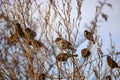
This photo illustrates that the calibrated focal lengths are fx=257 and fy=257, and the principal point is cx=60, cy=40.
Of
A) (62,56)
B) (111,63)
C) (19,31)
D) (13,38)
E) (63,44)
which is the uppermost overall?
(19,31)

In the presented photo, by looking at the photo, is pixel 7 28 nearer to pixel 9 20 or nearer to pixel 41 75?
pixel 9 20

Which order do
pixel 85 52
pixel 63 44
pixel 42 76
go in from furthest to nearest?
pixel 85 52
pixel 63 44
pixel 42 76

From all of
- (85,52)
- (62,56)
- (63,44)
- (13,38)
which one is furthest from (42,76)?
(85,52)

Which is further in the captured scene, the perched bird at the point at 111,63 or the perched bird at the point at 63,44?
the perched bird at the point at 111,63

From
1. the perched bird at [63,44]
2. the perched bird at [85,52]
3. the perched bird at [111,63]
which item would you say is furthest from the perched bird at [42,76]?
the perched bird at [111,63]

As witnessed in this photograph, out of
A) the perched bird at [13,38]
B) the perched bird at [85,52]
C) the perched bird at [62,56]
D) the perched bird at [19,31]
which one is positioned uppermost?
the perched bird at [19,31]

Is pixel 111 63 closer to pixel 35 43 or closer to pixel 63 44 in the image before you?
pixel 63 44

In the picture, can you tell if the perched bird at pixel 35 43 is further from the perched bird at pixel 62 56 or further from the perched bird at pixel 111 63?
the perched bird at pixel 111 63

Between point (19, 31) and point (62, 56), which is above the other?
point (19, 31)

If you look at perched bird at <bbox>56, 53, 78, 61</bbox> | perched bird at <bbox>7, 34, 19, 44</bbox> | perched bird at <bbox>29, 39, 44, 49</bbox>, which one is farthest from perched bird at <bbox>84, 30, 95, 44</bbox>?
perched bird at <bbox>7, 34, 19, 44</bbox>

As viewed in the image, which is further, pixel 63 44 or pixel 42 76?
pixel 63 44

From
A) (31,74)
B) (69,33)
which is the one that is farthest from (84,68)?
(31,74)

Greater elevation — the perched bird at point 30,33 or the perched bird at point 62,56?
the perched bird at point 30,33

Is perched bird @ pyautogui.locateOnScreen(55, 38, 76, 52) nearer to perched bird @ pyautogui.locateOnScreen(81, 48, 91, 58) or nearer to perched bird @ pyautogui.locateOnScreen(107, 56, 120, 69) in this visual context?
perched bird @ pyautogui.locateOnScreen(81, 48, 91, 58)
